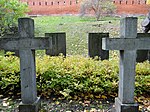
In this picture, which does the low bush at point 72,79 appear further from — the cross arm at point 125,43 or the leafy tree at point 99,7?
the leafy tree at point 99,7

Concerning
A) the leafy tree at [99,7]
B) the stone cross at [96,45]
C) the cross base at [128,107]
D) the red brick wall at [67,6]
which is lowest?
the cross base at [128,107]

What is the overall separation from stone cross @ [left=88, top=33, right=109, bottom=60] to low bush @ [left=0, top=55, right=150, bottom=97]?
0.67 metres

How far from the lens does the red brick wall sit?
53.5 ft

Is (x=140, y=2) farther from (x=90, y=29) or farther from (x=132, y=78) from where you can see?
(x=132, y=78)

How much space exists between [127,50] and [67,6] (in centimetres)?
1405

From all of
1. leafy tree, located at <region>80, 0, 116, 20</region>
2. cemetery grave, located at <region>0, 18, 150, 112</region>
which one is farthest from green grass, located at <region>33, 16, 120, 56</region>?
cemetery grave, located at <region>0, 18, 150, 112</region>

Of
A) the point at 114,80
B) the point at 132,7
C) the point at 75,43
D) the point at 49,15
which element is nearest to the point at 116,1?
the point at 132,7

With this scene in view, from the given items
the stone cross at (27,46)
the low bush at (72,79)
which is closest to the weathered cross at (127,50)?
the low bush at (72,79)

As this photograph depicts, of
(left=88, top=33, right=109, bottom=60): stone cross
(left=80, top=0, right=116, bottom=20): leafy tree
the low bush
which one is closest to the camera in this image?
the low bush

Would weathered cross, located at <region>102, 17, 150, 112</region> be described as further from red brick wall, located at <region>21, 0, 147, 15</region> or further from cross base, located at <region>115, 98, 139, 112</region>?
red brick wall, located at <region>21, 0, 147, 15</region>

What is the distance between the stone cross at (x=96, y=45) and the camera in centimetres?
451

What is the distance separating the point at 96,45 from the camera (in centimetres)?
458

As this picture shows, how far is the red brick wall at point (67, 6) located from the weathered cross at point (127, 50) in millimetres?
13816

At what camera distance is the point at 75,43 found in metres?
8.82
